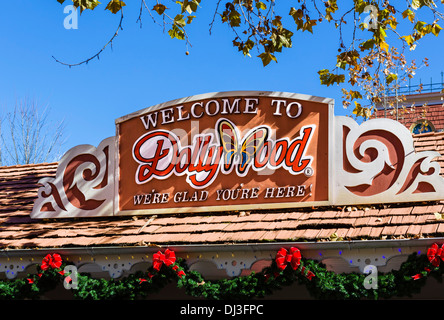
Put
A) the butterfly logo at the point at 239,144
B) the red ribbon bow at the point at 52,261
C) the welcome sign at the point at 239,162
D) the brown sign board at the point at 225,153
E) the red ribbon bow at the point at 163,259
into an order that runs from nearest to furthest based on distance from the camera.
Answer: the red ribbon bow at the point at 163,259
the welcome sign at the point at 239,162
the red ribbon bow at the point at 52,261
the brown sign board at the point at 225,153
the butterfly logo at the point at 239,144

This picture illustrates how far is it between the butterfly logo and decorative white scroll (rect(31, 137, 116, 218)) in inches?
73.4

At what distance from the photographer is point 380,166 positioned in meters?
7.67

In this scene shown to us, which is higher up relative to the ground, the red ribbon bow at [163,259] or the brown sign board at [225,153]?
the brown sign board at [225,153]

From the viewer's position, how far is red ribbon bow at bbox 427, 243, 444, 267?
6.13 metres

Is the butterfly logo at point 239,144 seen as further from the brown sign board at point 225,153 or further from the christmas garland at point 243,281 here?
the christmas garland at point 243,281

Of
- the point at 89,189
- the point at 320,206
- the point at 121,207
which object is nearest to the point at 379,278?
the point at 320,206

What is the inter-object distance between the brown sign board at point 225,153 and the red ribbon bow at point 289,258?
1.29 m

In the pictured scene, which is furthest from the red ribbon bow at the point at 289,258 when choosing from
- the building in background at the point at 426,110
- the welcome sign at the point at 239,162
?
the building in background at the point at 426,110

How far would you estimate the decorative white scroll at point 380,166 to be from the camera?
7.43 meters

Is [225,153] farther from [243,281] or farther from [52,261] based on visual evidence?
[52,261]
